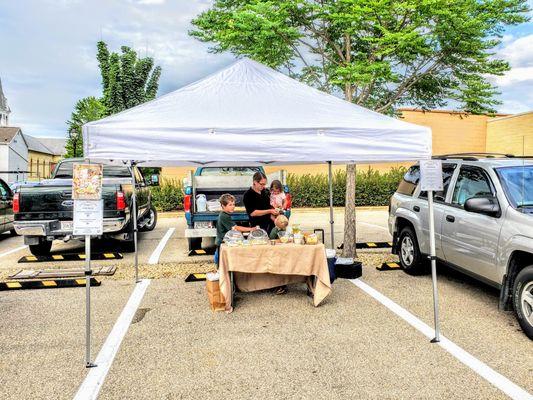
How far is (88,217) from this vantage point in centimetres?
414

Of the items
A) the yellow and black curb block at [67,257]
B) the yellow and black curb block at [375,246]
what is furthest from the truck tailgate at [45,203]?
the yellow and black curb block at [375,246]

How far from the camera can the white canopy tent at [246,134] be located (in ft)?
15.6

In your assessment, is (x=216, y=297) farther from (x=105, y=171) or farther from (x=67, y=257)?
(x=105, y=171)

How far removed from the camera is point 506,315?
531 centimetres

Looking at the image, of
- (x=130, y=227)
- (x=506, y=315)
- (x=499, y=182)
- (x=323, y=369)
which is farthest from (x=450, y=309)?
(x=130, y=227)

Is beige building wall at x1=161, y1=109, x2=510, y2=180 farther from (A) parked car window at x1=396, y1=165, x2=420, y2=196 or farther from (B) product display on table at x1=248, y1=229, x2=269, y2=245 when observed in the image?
(B) product display on table at x1=248, y1=229, x2=269, y2=245

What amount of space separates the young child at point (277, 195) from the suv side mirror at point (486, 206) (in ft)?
12.5

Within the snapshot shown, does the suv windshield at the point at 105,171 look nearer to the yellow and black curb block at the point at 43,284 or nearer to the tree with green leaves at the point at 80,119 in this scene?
the yellow and black curb block at the point at 43,284

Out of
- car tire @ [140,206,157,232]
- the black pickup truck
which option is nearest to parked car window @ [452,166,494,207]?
the black pickup truck

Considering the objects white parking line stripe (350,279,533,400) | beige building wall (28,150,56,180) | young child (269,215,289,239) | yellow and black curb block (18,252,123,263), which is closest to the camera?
white parking line stripe (350,279,533,400)

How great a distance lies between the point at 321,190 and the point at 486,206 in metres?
14.0

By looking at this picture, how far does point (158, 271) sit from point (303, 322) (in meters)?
3.59

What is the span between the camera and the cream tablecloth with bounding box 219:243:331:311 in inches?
214

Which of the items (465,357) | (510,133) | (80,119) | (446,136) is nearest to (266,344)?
(465,357)
